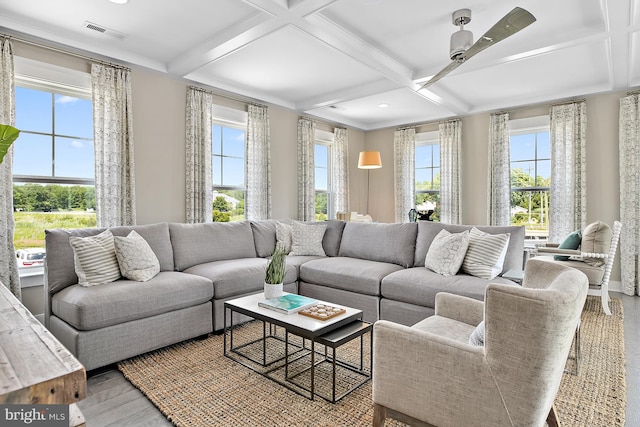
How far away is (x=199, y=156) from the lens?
4.54 metres

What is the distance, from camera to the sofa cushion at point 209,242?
3.61 metres

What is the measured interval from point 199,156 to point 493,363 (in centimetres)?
408

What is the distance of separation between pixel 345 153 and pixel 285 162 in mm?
1508

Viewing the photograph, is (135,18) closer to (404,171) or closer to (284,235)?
(284,235)

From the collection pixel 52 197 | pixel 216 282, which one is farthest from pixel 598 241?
pixel 52 197

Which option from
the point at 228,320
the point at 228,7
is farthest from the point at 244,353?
the point at 228,7

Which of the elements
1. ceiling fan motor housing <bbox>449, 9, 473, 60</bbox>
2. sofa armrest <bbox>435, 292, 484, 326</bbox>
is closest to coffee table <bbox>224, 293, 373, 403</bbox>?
sofa armrest <bbox>435, 292, 484, 326</bbox>

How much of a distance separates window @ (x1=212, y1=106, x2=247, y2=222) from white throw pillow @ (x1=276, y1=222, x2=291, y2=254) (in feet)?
3.19

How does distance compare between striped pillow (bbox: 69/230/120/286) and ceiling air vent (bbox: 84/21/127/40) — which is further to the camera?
ceiling air vent (bbox: 84/21/127/40)

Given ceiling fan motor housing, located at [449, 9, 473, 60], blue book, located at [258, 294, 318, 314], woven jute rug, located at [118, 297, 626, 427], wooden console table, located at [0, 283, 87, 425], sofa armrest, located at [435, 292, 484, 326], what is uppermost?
ceiling fan motor housing, located at [449, 9, 473, 60]

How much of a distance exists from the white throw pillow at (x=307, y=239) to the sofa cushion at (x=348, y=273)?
13.0 inches

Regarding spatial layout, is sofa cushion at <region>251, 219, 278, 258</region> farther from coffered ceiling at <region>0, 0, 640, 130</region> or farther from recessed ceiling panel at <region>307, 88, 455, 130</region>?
recessed ceiling panel at <region>307, 88, 455, 130</region>

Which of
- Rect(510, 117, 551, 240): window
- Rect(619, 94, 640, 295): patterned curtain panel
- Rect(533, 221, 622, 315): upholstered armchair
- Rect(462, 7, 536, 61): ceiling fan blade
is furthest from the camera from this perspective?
Rect(510, 117, 551, 240): window

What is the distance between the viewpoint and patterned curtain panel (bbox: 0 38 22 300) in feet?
10.1
